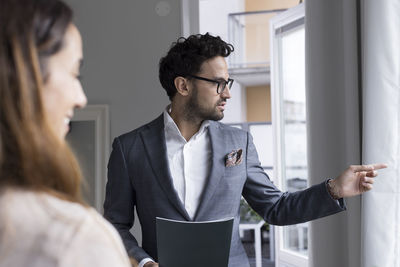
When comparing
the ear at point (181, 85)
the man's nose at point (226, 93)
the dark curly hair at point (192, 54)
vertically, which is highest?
the dark curly hair at point (192, 54)

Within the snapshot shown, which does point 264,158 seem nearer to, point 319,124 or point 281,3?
point 281,3

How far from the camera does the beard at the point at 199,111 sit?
2100mm

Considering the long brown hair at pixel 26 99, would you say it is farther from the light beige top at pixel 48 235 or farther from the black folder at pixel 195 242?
the black folder at pixel 195 242

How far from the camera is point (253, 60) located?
1029cm

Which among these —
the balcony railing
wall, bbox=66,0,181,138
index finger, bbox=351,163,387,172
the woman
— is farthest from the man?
the balcony railing

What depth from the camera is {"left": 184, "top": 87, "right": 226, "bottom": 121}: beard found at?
2.10 m

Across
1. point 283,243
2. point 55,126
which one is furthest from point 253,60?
point 55,126

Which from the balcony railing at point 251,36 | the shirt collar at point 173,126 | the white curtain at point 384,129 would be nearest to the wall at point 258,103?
the balcony railing at point 251,36

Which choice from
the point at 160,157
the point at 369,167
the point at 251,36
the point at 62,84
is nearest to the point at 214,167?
the point at 160,157

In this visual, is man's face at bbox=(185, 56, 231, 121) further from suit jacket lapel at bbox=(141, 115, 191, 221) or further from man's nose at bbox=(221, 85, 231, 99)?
suit jacket lapel at bbox=(141, 115, 191, 221)

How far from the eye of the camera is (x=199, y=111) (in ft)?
6.90

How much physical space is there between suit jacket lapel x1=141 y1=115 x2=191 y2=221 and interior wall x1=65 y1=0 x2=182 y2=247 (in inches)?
29.2

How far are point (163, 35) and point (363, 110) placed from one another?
1.38 metres

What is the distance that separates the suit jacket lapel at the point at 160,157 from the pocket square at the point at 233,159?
0.23 m
